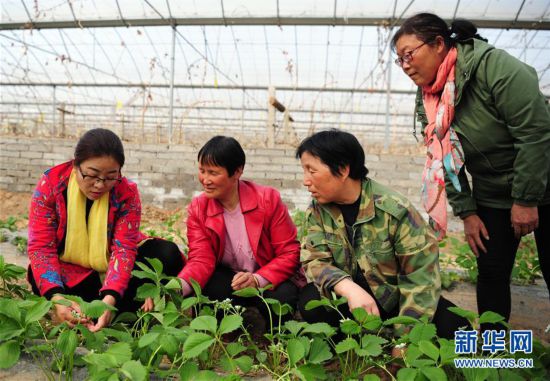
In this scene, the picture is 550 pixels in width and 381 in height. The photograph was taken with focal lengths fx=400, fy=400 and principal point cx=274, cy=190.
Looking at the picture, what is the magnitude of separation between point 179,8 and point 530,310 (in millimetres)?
7606

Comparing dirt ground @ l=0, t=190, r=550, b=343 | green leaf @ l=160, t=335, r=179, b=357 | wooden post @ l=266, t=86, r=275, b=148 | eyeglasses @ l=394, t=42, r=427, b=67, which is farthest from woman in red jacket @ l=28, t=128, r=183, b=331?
wooden post @ l=266, t=86, r=275, b=148

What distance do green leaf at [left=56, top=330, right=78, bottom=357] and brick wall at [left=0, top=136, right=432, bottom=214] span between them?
501 cm

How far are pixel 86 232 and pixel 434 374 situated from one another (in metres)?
1.47

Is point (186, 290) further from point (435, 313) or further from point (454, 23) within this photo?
point (454, 23)

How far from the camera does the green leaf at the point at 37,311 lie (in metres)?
1.16

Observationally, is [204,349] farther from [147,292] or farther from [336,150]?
[336,150]

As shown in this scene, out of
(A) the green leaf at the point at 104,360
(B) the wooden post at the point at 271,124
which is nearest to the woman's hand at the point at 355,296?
(A) the green leaf at the point at 104,360

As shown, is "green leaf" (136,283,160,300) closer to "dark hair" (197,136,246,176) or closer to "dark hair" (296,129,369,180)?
"dark hair" (197,136,246,176)

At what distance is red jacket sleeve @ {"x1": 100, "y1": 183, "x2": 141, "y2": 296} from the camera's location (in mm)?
1661

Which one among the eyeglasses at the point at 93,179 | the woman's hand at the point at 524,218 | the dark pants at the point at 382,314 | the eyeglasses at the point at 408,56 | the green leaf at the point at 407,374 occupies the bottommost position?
the dark pants at the point at 382,314

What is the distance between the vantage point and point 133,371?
3.32 feet

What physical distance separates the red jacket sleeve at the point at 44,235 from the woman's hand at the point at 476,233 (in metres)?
1.71

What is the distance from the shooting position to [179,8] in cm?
774

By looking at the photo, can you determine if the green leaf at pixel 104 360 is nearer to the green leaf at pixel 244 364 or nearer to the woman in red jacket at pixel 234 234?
the green leaf at pixel 244 364
